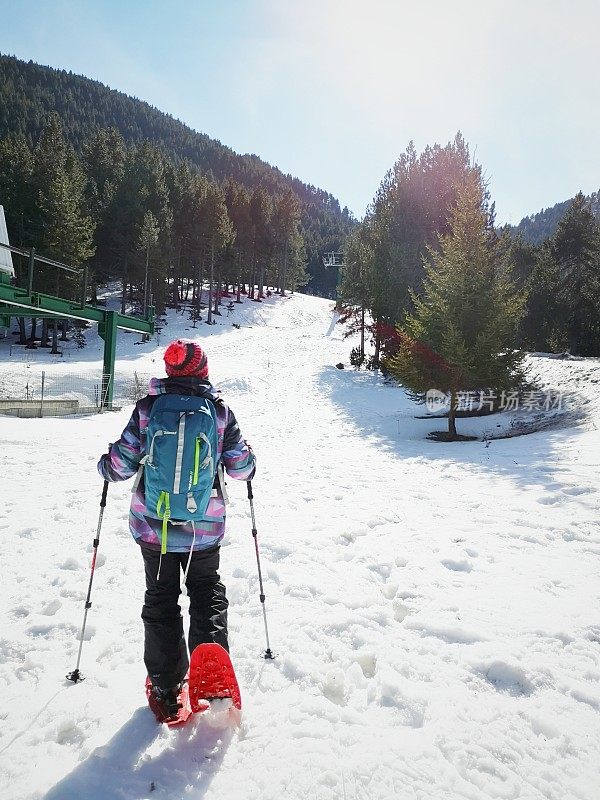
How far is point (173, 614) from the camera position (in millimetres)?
2795

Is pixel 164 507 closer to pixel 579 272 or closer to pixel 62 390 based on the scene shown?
pixel 62 390

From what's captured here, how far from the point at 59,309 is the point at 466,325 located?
45.7ft

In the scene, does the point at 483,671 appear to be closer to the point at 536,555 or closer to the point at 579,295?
the point at 536,555

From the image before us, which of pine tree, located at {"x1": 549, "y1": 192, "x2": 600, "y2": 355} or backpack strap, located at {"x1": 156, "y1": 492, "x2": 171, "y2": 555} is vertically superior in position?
pine tree, located at {"x1": 549, "y1": 192, "x2": 600, "y2": 355}

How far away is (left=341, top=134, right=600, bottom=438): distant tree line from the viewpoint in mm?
13742

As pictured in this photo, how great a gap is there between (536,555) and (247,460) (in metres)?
4.20

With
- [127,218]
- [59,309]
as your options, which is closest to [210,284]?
[127,218]

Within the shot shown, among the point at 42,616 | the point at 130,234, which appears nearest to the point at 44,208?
the point at 130,234

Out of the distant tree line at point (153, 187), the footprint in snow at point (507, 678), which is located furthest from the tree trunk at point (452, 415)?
the distant tree line at point (153, 187)

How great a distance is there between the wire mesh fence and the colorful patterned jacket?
14883mm

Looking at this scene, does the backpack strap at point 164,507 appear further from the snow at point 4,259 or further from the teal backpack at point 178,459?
the snow at point 4,259

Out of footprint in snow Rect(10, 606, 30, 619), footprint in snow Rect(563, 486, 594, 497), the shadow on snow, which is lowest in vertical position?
footprint in snow Rect(10, 606, 30, 619)

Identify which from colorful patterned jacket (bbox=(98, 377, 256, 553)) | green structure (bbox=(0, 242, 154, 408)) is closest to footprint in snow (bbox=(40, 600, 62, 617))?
colorful patterned jacket (bbox=(98, 377, 256, 553))

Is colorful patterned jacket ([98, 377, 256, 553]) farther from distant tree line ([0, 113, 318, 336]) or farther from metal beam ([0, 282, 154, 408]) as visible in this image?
distant tree line ([0, 113, 318, 336])
